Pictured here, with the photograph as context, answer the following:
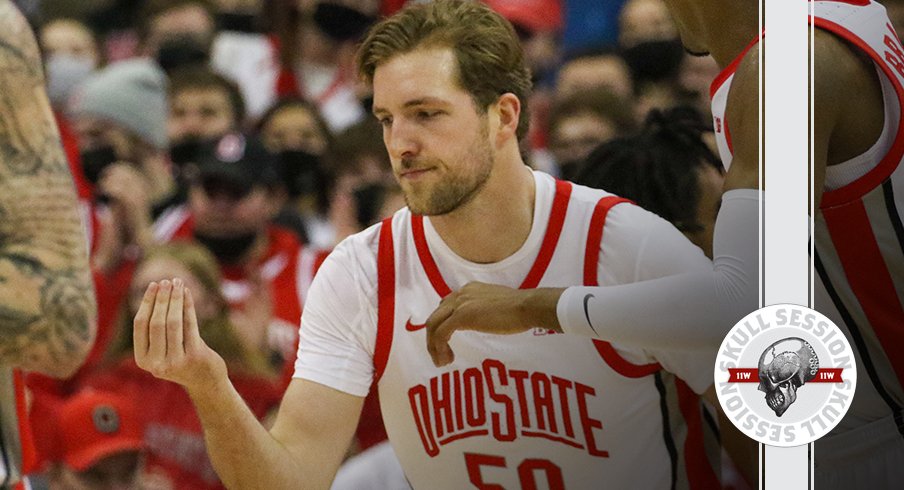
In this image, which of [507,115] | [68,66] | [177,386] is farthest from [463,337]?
[68,66]

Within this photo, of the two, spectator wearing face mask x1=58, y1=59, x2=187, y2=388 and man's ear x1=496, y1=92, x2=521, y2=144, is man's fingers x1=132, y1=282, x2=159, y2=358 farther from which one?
man's ear x1=496, y1=92, x2=521, y2=144

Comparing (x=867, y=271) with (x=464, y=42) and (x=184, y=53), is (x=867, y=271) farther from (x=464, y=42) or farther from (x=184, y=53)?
(x=184, y=53)

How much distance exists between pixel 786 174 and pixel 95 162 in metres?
0.76

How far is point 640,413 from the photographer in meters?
1.31

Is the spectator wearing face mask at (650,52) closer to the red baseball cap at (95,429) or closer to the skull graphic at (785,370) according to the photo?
the skull graphic at (785,370)

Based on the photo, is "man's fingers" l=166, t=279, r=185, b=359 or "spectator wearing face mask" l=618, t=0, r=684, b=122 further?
"spectator wearing face mask" l=618, t=0, r=684, b=122

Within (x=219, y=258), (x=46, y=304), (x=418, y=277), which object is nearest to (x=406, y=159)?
(x=418, y=277)

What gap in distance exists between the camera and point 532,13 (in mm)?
1315

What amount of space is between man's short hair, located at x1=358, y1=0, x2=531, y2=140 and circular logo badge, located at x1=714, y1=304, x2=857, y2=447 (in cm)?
33

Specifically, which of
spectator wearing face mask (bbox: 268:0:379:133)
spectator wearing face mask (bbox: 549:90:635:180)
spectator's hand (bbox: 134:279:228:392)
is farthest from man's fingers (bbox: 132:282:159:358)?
spectator wearing face mask (bbox: 549:90:635:180)

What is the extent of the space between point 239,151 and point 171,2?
0.22 meters

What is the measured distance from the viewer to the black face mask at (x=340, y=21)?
1398 millimetres

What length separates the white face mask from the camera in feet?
4.58

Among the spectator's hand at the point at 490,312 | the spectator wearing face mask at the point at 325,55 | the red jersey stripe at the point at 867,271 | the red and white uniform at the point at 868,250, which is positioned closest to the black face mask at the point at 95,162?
the spectator wearing face mask at the point at 325,55
